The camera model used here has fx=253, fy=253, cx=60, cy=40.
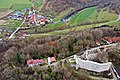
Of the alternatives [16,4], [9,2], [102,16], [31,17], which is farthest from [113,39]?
[9,2]

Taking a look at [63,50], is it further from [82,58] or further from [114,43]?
[114,43]

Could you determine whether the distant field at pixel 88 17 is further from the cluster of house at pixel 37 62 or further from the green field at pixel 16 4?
the cluster of house at pixel 37 62

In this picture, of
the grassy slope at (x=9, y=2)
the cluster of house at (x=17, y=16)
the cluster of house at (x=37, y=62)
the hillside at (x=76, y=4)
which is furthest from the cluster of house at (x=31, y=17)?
the cluster of house at (x=37, y=62)

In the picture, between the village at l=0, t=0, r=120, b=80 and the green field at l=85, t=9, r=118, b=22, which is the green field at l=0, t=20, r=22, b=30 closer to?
the village at l=0, t=0, r=120, b=80

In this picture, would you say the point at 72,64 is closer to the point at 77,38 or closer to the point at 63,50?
the point at 63,50

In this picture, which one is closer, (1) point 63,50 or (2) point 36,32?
(1) point 63,50

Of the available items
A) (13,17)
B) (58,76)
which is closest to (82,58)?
(58,76)

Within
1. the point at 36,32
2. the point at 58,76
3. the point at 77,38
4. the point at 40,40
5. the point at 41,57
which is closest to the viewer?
the point at 58,76

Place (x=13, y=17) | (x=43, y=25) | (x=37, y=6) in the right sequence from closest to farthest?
(x=43, y=25)
(x=13, y=17)
(x=37, y=6)

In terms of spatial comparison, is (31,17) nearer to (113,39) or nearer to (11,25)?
(11,25)
